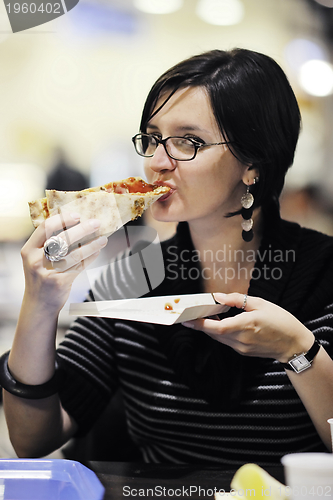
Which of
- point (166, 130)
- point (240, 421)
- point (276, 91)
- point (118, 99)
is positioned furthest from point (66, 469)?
point (276, 91)

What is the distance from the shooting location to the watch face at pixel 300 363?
1.02 meters

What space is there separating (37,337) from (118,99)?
69cm

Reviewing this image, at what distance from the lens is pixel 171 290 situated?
4.00 feet

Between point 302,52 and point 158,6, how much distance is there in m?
0.42

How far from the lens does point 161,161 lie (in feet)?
3.66

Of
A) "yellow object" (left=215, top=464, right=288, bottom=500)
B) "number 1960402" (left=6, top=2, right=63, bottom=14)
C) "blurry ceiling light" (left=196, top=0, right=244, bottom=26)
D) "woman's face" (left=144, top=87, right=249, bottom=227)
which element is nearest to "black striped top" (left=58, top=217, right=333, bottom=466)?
"woman's face" (left=144, top=87, right=249, bottom=227)

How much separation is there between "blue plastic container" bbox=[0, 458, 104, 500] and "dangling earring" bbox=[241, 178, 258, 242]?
711 mm

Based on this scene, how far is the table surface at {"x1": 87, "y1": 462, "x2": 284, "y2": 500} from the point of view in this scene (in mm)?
945

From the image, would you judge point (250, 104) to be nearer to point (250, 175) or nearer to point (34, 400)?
point (250, 175)

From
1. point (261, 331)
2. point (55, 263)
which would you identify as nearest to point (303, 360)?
point (261, 331)

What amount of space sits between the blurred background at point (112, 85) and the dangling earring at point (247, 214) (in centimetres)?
12

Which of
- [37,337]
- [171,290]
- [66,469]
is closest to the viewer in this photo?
[66,469]

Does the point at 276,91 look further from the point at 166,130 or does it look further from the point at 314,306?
the point at 314,306

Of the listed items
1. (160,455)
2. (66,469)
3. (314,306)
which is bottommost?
(160,455)
